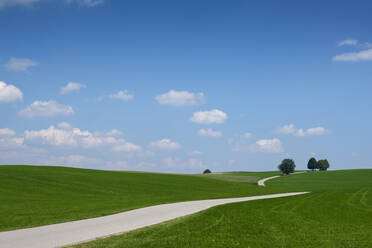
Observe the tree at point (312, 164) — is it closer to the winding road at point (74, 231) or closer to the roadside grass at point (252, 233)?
the roadside grass at point (252, 233)

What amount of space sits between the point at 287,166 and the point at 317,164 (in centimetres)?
2846

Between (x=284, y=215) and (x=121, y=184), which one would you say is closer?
(x=284, y=215)

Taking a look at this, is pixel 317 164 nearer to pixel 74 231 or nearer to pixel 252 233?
pixel 252 233

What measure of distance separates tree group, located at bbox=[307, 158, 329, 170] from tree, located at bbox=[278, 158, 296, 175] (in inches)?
1025

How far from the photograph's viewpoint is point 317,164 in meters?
134

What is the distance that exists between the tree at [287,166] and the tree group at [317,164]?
2604cm

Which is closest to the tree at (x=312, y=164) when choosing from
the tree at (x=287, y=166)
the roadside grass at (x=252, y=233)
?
the tree at (x=287, y=166)

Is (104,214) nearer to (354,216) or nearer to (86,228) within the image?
(86,228)

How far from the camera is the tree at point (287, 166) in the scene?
363ft

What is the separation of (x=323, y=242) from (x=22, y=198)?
2834cm

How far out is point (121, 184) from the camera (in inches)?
2002

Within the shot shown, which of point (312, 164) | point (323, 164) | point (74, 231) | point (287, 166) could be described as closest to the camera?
point (74, 231)

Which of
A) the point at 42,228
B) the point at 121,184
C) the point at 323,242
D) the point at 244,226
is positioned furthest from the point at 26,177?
the point at 323,242

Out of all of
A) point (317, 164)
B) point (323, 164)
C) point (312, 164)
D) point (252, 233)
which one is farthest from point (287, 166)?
point (252, 233)
